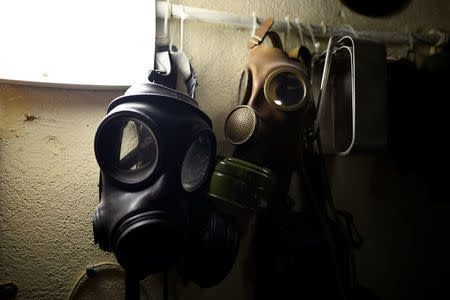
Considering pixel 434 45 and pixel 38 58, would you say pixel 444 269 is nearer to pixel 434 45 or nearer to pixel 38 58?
pixel 434 45

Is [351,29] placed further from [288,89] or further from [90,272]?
[90,272]

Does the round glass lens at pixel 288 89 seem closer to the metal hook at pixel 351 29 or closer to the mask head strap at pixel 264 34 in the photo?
the mask head strap at pixel 264 34

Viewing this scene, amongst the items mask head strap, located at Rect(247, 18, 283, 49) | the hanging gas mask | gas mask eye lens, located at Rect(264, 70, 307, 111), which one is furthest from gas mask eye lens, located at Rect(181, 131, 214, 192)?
mask head strap, located at Rect(247, 18, 283, 49)

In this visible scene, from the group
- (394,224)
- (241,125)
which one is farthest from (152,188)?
(394,224)

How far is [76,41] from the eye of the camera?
1.98ft

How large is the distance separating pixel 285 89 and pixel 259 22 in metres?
0.27

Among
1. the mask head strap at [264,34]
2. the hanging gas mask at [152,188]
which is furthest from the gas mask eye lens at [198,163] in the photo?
the mask head strap at [264,34]

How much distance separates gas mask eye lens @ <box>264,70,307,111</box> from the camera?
2.11 ft

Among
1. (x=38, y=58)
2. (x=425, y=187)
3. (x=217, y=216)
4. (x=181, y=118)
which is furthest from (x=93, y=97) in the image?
(x=425, y=187)

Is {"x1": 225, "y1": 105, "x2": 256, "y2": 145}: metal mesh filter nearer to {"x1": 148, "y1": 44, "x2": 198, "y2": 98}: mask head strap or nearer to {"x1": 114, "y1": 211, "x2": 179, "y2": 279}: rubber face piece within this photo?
{"x1": 148, "y1": 44, "x2": 198, "y2": 98}: mask head strap

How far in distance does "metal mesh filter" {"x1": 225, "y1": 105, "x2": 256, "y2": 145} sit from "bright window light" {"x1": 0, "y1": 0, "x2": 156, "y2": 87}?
28 cm

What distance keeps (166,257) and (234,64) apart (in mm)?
674

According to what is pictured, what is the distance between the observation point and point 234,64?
2.80 feet

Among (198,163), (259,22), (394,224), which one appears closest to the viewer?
(198,163)
